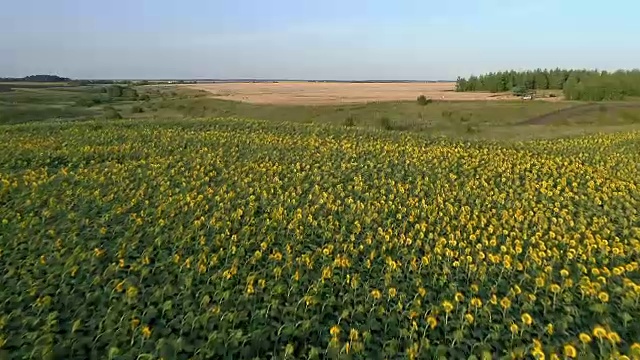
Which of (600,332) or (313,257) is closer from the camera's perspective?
(600,332)

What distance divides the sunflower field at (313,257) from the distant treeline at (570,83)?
2233 inches

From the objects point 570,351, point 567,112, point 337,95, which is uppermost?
point 337,95

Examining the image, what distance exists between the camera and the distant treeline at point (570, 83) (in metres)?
61.9

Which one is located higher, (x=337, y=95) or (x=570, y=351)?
(x=337, y=95)

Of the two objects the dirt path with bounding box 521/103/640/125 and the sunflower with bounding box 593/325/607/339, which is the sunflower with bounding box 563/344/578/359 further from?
the dirt path with bounding box 521/103/640/125

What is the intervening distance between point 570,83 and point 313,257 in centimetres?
7179

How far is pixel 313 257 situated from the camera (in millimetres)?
6547

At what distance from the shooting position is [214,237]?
283 inches

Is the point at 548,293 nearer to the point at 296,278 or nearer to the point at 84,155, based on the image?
the point at 296,278

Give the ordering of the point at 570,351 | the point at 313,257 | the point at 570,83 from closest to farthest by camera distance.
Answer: the point at 570,351 < the point at 313,257 < the point at 570,83

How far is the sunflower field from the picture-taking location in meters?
4.70

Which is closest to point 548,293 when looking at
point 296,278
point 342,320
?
point 342,320

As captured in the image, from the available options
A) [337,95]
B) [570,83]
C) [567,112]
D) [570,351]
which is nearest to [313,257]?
[570,351]

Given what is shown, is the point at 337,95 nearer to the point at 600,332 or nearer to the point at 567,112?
the point at 567,112
